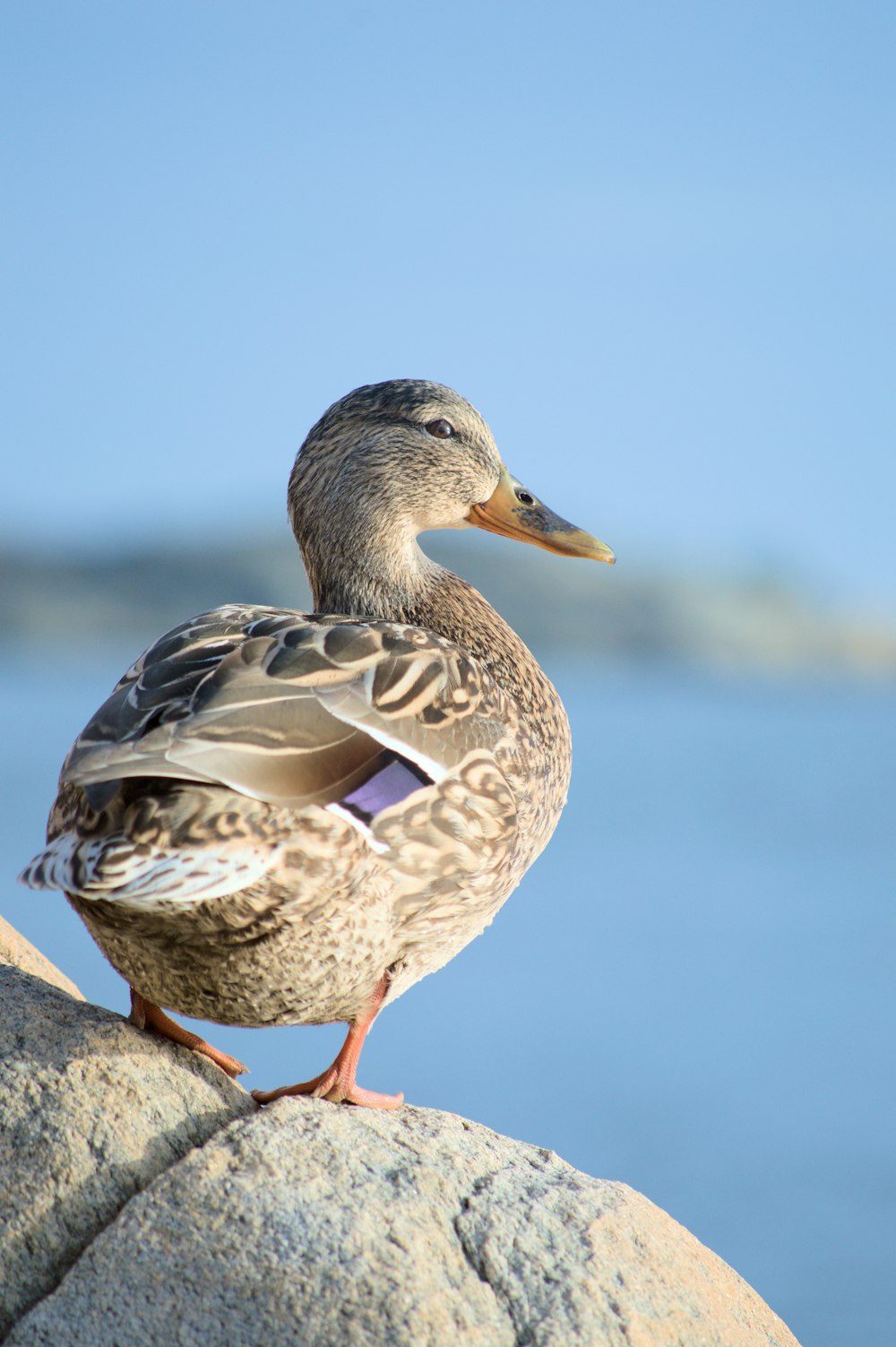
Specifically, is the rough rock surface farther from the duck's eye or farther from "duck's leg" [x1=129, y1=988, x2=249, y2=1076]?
the duck's eye

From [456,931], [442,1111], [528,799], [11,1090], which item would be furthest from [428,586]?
[11,1090]

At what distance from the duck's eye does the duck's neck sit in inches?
14.6

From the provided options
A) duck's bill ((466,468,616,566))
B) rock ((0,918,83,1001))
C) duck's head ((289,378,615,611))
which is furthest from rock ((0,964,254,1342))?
duck's bill ((466,468,616,566))

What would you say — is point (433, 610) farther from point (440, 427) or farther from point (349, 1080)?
point (349, 1080)

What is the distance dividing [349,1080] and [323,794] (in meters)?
1.00

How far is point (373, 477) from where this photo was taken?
415 cm

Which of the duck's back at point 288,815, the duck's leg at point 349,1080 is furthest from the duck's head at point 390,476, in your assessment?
the duck's leg at point 349,1080

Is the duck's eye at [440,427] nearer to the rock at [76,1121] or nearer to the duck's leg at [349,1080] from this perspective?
the duck's leg at [349,1080]

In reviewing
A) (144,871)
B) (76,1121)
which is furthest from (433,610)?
(76,1121)

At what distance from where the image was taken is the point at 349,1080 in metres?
3.58

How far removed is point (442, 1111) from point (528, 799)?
2.72 feet

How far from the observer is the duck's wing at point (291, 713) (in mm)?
2832

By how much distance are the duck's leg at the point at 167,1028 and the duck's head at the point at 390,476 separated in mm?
1371

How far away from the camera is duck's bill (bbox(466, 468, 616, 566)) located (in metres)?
4.37
